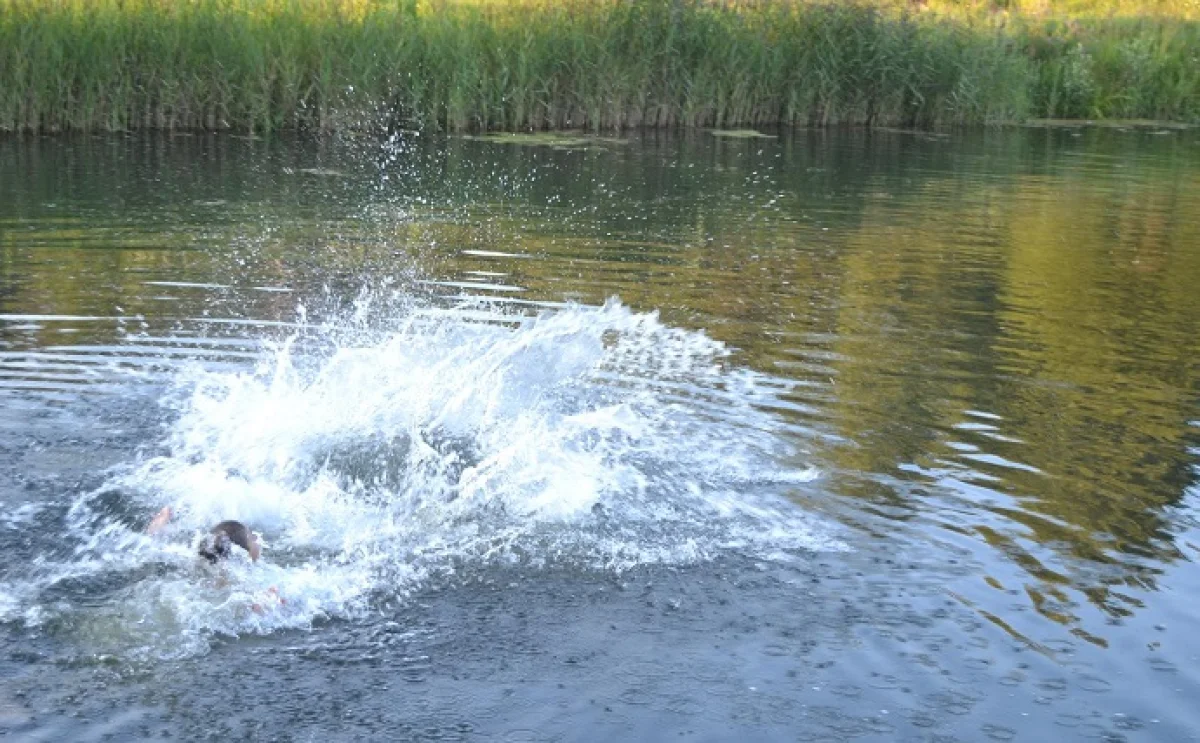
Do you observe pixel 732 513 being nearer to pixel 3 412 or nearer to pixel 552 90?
pixel 3 412

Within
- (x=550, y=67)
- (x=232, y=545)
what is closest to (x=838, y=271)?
(x=232, y=545)

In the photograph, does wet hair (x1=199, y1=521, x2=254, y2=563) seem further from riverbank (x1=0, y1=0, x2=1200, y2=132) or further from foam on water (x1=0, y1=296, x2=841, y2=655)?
riverbank (x1=0, y1=0, x2=1200, y2=132)

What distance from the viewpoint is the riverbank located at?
21547mm

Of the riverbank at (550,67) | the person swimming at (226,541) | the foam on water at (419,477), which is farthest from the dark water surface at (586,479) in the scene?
the riverbank at (550,67)

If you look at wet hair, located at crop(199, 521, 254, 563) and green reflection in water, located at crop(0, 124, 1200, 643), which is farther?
green reflection in water, located at crop(0, 124, 1200, 643)

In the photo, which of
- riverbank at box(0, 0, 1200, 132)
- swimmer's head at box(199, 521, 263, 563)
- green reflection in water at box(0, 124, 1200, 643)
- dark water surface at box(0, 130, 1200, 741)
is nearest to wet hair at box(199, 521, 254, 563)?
swimmer's head at box(199, 521, 263, 563)

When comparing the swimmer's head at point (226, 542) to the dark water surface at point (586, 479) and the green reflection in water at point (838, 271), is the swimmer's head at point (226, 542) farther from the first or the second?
the green reflection in water at point (838, 271)

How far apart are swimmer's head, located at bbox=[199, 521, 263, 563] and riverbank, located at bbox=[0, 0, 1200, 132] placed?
16.0 metres

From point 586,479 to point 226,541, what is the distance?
2289mm

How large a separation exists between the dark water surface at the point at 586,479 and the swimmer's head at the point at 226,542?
5.3 inches

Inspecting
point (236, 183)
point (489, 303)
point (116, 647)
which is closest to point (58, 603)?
point (116, 647)

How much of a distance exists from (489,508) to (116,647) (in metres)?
2.31

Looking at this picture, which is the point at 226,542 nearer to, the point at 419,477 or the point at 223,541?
the point at 223,541

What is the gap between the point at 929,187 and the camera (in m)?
21.1
